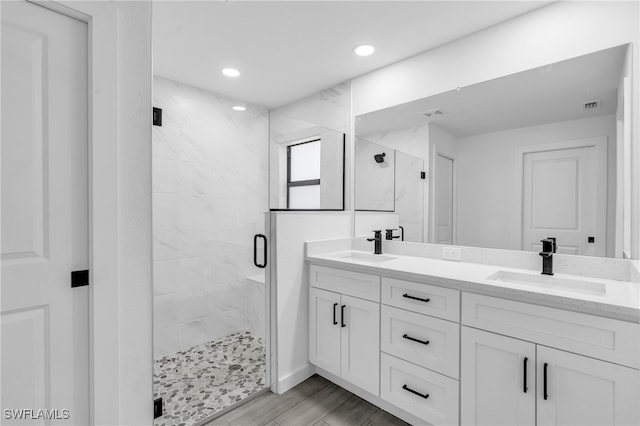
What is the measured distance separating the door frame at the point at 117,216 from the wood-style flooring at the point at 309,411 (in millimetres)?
694

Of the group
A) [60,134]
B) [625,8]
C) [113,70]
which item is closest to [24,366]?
[60,134]

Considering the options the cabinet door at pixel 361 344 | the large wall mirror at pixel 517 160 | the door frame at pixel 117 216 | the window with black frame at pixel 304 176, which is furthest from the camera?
the window with black frame at pixel 304 176

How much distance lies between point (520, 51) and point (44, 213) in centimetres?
254

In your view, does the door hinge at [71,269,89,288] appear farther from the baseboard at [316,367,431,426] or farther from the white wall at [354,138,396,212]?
the white wall at [354,138,396,212]

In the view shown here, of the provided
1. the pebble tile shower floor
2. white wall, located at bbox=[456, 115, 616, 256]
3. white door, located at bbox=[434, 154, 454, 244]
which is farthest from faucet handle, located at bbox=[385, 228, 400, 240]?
the pebble tile shower floor

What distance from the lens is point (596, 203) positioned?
5.40ft

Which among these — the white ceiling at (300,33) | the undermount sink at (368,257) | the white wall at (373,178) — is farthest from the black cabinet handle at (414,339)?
the white ceiling at (300,33)

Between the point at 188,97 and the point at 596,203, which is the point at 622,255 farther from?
the point at 188,97

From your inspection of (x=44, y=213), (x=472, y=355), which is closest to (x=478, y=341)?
(x=472, y=355)

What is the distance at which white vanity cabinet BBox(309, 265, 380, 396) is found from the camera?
6.12 ft

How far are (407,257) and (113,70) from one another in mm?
2075

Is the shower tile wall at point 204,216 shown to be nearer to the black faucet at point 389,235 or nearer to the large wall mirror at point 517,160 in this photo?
the black faucet at point 389,235

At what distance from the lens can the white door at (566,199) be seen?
1638mm

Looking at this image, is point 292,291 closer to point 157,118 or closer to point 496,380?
point 496,380
